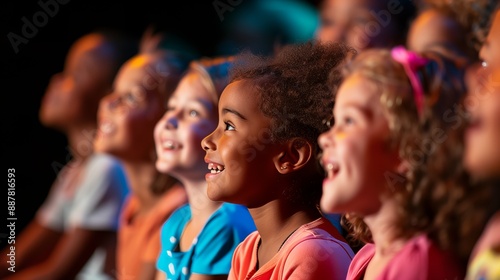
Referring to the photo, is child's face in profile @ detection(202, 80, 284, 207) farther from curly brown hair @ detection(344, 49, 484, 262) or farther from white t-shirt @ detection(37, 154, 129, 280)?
white t-shirt @ detection(37, 154, 129, 280)

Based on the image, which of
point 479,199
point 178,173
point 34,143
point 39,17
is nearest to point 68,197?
point 34,143

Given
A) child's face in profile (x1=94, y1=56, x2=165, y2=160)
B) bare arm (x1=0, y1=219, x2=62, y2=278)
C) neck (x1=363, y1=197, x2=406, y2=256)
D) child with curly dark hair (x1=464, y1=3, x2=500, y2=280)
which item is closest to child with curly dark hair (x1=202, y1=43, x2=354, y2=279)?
neck (x1=363, y1=197, x2=406, y2=256)

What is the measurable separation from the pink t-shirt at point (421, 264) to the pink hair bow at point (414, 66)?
23cm

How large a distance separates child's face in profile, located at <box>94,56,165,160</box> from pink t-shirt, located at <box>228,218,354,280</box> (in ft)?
3.21

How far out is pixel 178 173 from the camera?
2.25 meters

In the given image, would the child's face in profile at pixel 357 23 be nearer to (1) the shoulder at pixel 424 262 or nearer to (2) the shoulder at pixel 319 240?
(2) the shoulder at pixel 319 240

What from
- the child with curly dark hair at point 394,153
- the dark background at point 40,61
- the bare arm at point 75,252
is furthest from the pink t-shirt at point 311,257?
the dark background at point 40,61

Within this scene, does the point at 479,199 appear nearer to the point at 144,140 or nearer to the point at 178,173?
the point at 178,173

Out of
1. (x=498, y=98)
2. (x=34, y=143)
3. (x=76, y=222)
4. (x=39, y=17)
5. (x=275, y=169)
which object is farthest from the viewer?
(x=34, y=143)

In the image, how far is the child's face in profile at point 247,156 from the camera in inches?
69.2

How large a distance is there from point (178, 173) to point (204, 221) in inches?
6.5

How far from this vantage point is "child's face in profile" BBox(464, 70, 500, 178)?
138 centimetres

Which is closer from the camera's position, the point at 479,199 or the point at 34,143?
the point at 479,199

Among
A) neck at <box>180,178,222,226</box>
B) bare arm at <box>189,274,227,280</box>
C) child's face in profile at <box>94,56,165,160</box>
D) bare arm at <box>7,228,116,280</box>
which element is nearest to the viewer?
bare arm at <box>189,274,227,280</box>
